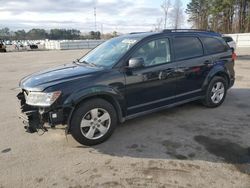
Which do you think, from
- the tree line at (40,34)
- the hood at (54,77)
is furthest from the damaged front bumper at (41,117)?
the tree line at (40,34)

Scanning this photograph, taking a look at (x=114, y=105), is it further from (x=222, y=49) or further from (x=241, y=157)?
(x=222, y=49)

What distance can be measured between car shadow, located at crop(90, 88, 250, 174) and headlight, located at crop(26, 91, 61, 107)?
107 centimetres

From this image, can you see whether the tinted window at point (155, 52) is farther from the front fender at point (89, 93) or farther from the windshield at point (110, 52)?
the front fender at point (89, 93)

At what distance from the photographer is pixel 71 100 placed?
370 centimetres

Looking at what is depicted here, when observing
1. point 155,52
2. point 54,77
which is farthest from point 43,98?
point 155,52

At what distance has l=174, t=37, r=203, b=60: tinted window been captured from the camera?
16.3ft

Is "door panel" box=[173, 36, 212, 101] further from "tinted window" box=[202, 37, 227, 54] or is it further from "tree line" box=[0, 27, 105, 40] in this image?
"tree line" box=[0, 27, 105, 40]

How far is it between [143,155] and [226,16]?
184ft

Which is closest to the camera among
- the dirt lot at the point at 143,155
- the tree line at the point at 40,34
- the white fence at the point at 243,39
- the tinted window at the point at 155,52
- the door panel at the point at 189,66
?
the dirt lot at the point at 143,155

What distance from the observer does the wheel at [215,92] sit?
5.62m

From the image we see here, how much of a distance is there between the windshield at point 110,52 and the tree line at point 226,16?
1898 inches

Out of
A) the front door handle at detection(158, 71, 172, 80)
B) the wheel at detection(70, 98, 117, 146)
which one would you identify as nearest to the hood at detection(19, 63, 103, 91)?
the wheel at detection(70, 98, 117, 146)

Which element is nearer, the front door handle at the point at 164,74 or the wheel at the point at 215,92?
the front door handle at the point at 164,74

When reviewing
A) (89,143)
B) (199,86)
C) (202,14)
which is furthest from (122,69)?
(202,14)
